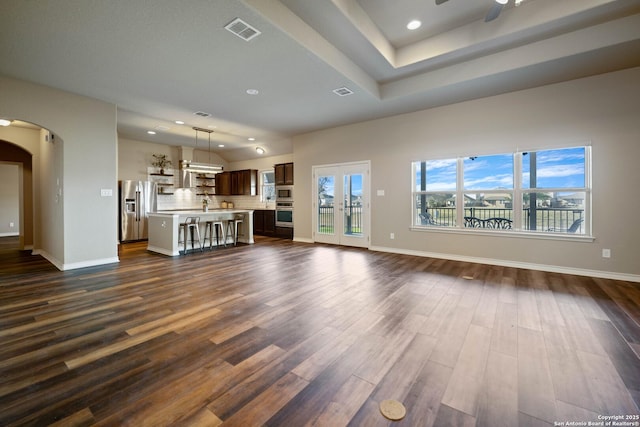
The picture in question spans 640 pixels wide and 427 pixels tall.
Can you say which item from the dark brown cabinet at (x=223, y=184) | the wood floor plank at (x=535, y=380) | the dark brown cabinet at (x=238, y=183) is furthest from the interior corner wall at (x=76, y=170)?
the wood floor plank at (x=535, y=380)

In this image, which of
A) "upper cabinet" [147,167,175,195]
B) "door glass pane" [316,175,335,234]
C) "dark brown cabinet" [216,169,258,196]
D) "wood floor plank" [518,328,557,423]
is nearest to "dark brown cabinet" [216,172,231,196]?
"dark brown cabinet" [216,169,258,196]

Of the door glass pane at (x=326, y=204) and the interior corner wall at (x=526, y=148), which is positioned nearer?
the interior corner wall at (x=526, y=148)

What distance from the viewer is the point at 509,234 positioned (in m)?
4.90

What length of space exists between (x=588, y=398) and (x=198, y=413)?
89.6 inches

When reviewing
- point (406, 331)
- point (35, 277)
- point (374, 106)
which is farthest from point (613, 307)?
point (35, 277)

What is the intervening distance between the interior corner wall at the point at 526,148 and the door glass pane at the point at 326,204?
0.81 meters

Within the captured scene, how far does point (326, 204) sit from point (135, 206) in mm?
5645

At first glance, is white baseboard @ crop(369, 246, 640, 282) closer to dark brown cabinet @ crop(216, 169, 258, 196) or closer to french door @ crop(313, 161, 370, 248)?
french door @ crop(313, 161, 370, 248)

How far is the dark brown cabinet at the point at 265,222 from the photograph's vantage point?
9.11 meters

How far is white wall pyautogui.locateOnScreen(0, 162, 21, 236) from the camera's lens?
8586 mm

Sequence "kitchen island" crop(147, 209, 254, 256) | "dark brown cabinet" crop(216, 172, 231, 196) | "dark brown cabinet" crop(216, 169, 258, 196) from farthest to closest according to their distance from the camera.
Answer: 1. "dark brown cabinet" crop(216, 172, 231, 196)
2. "dark brown cabinet" crop(216, 169, 258, 196)
3. "kitchen island" crop(147, 209, 254, 256)

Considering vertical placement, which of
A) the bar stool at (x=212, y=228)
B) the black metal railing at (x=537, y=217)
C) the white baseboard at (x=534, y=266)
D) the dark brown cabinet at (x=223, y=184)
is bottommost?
the white baseboard at (x=534, y=266)

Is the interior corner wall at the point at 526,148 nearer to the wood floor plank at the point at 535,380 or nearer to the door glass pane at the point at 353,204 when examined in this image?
the door glass pane at the point at 353,204

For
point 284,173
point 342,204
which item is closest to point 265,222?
point 284,173
